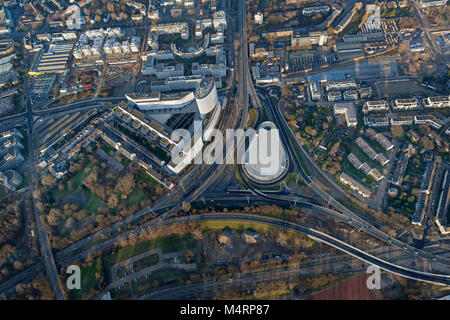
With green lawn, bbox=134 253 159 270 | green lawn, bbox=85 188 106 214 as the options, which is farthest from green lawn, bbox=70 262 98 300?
green lawn, bbox=85 188 106 214

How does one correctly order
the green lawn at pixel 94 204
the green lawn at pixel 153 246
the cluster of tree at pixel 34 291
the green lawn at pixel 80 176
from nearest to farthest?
the cluster of tree at pixel 34 291
the green lawn at pixel 153 246
the green lawn at pixel 94 204
the green lawn at pixel 80 176

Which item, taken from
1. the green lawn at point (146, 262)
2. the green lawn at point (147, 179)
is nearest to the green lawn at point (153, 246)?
the green lawn at point (146, 262)

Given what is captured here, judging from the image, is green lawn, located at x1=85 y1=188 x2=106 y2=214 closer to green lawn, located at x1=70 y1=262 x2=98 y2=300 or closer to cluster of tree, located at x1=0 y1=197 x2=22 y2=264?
green lawn, located at x1=70 y1=262 x2=98 y2=300

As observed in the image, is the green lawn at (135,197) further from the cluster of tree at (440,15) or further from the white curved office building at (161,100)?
the cluster of tree at (440,15)

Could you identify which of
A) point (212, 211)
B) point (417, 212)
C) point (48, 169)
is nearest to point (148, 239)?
point (212, 211)

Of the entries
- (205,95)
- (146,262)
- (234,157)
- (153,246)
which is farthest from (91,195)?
(205,95)

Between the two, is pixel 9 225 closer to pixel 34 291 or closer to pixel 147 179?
pixel 34 291

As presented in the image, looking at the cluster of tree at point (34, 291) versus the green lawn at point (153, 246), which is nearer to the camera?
the cluster of tree at point (34, 291)

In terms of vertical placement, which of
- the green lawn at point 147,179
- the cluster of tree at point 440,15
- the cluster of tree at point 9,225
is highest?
the cluster of tree at point 440,15

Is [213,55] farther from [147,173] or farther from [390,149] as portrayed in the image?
[390,149]
